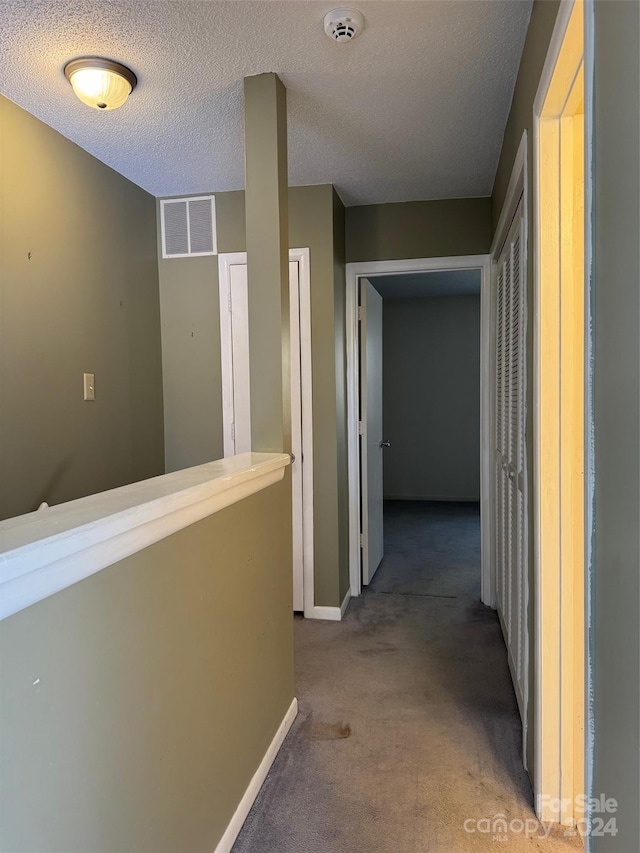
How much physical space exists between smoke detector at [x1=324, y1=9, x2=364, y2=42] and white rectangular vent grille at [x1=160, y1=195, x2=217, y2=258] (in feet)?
5.08

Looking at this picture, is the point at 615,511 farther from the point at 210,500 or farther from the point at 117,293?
the point at 117,293

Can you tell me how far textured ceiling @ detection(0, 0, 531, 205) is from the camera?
1615mm

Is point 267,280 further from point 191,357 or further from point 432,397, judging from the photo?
point 432,397

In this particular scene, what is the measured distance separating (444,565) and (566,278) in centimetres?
287

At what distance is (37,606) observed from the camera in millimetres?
784

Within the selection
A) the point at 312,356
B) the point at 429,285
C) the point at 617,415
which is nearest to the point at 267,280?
the point at 312,356

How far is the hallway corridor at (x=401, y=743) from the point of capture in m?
1.55

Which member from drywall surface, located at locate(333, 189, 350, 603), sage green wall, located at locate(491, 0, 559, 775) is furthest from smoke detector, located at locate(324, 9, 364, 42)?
drywall surface, located at locate(333, 189, 350, 603)

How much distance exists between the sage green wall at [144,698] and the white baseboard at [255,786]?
40mm

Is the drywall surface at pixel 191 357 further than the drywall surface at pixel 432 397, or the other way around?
the drywall surface at pixel 432 397

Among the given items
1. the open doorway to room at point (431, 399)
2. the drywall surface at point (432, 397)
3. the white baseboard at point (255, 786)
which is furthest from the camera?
the drywall surface at point (432, 397)

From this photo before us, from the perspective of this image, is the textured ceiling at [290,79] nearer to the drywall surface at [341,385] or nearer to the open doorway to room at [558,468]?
the drywall surface at [341,385]

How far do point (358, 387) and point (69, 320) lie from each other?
171cm

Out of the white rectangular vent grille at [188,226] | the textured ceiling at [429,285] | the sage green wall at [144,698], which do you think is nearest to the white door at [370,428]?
the white rectangular vent grille at [188,226]
